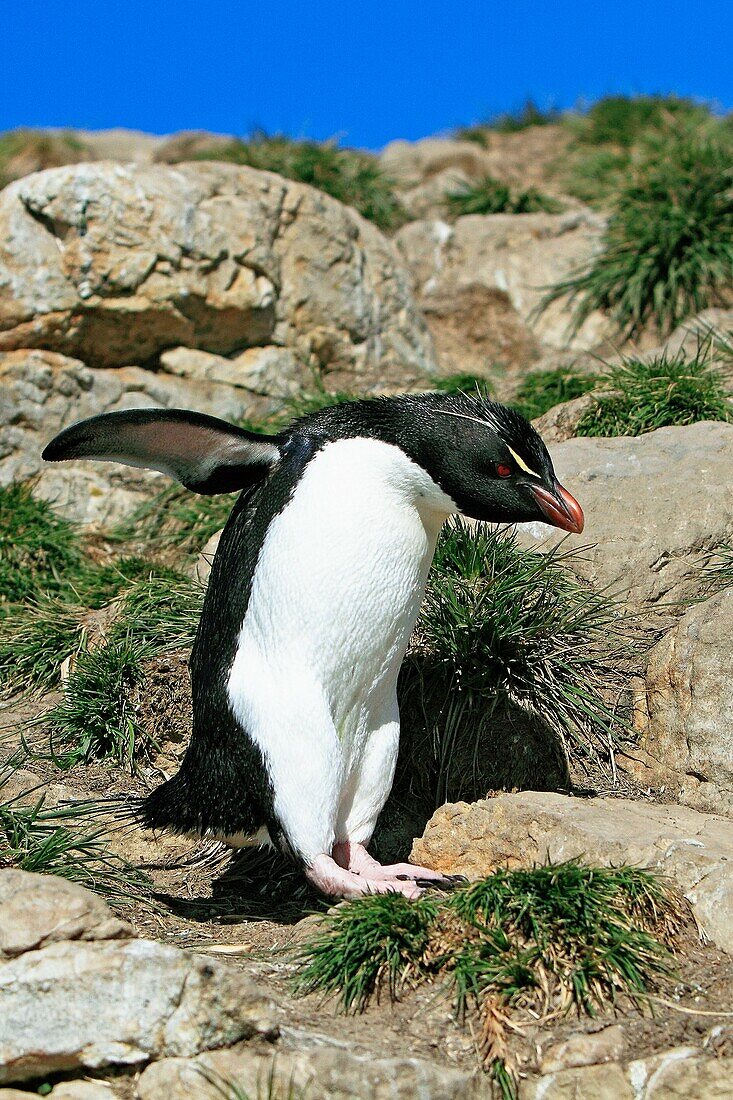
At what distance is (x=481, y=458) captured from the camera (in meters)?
3.10

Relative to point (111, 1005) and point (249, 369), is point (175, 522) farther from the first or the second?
point (111, 1005)

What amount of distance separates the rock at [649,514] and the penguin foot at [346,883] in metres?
1.63

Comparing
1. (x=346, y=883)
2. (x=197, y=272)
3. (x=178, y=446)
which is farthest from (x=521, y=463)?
(x=197, y=272)

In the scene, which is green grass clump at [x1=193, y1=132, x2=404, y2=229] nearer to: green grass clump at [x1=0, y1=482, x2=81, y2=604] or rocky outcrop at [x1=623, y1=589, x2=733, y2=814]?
green grass clump at [x1=0, y1=482, x2=81, y2=604]

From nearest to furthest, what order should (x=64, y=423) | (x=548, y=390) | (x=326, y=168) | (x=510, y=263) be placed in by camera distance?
1. (x=548, y=390)
2. (x=64, y=423)
3. (x=326, y=168)
4. (x=510, y=263)

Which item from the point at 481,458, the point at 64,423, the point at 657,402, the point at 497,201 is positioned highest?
the point at 497,201

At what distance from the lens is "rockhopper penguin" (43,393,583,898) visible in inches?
122

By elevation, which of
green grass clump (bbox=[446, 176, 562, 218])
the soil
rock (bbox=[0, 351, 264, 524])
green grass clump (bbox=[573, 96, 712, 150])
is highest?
green grass clump (bbox=[573, 96, 712, 150])

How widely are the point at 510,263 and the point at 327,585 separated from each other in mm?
6080

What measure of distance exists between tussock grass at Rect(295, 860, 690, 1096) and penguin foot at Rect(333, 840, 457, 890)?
0.21m

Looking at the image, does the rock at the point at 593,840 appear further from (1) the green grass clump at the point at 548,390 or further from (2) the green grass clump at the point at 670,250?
(2) the green grass clump at the point at 670,250

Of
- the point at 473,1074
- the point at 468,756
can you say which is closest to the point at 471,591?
the point at 468,756

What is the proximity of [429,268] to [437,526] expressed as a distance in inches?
235

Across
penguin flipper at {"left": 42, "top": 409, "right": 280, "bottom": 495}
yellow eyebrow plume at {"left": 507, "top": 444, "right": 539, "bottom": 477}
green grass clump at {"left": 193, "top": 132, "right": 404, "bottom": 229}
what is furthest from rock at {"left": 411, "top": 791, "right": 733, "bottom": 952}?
green grass clump at {"left": 193, "top": 132, "right": 404, "bottom": 229}
